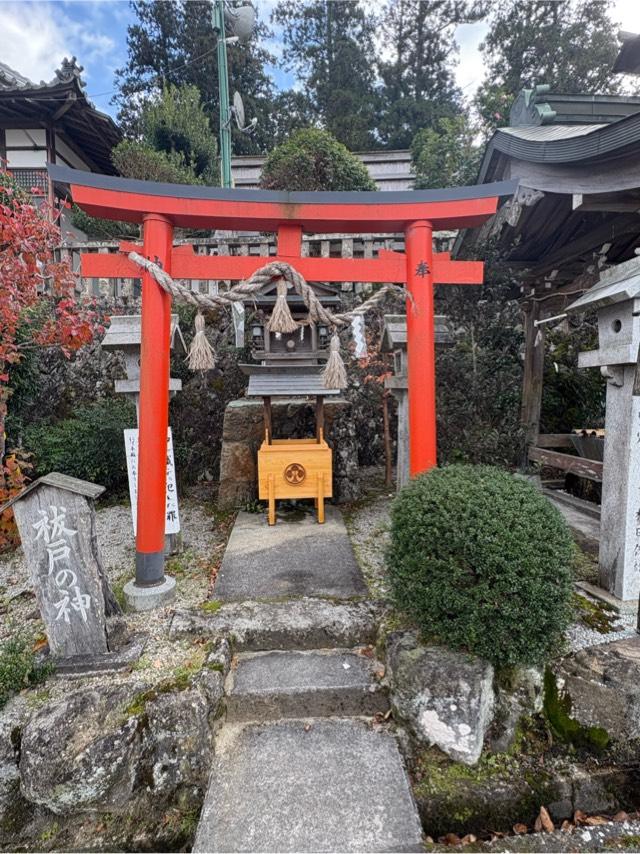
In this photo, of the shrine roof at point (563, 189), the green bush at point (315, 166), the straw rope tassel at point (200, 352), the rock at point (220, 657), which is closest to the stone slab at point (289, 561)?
the rock at point (220, 657)

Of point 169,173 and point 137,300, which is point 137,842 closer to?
point 137,300

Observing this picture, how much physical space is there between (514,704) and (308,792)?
1.18 metres

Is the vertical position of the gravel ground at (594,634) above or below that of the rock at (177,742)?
above

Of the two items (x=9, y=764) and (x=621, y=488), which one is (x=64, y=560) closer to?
(x=9, y=764)

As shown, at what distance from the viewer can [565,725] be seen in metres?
2.38

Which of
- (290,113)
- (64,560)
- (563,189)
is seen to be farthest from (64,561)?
(290,113)

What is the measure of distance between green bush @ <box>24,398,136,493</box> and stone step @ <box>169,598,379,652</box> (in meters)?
3.74

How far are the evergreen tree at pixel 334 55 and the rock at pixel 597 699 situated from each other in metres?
21.0

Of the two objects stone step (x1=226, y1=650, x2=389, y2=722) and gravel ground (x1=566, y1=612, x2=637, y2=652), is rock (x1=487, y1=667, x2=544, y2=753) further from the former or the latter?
stone step (x1=226, y1=650, x2=389, y2=722)

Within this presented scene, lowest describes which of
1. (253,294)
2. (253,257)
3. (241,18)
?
(253,294)

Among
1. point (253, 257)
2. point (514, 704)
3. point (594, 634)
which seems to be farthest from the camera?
point (253, 257)

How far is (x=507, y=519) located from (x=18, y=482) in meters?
4.67

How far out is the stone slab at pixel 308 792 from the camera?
1.86 m

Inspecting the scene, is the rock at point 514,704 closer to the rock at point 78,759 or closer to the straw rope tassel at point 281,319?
the rock at point 78,759
